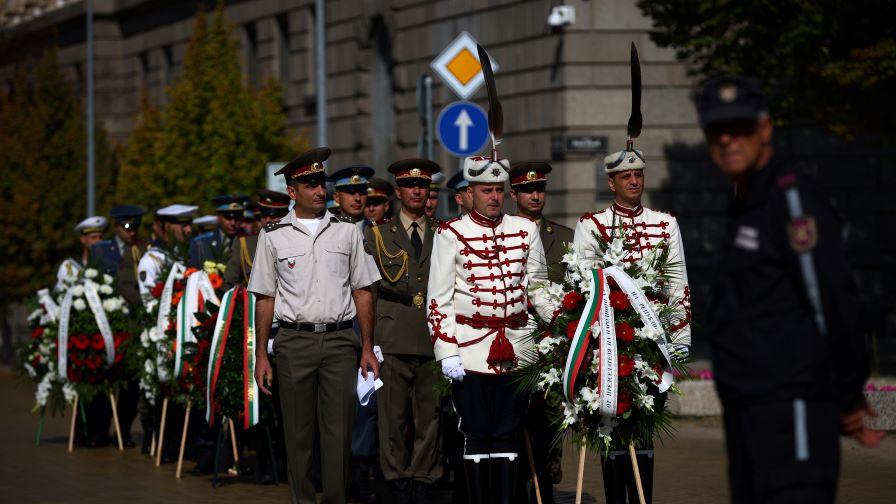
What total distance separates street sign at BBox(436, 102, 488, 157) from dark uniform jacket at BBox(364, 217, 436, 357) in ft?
18.4

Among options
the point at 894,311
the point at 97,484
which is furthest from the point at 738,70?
the point at 97,484

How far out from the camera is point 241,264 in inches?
526

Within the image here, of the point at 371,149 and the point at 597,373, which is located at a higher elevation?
the point at 371,149

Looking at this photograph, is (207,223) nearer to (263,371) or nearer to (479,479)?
(263,371)

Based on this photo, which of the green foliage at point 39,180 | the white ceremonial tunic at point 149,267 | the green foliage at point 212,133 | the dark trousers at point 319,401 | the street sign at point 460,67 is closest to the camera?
the dark trousers at point 319,401

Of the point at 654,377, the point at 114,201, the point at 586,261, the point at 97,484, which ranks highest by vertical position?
the point at 114,201

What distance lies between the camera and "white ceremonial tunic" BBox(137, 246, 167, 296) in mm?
15805

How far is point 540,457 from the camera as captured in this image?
36.4 feet

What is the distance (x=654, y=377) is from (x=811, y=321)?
3733 millimetres

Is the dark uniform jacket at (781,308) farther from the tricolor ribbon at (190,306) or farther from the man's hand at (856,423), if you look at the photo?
the tricolor ribbon at (190,306)

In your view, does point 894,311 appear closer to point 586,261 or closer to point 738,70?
point 738,70

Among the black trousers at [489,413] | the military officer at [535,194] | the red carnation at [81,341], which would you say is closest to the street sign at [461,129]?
the red carnation at [81,341]

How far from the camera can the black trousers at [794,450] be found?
588 cm

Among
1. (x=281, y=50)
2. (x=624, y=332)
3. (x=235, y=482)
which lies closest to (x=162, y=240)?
(x=235, y=482)
